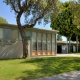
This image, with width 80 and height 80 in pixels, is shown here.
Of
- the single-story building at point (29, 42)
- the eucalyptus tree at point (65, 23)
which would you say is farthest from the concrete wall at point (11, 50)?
the eucalyptus tree at point (65, 23)

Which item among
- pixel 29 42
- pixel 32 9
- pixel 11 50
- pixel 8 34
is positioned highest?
pixel 32 9

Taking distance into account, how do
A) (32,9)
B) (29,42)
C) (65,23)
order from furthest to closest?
1. (65,23)
2. (29,42)
3. (32,9)

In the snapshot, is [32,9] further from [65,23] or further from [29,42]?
[65,23]

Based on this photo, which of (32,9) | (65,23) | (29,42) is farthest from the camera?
(65,23)

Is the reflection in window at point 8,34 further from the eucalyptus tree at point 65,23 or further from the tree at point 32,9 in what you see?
the eucalyptus tree at point 65,23

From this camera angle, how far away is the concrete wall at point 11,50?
2262cm

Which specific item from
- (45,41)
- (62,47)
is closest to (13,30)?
(45,41)

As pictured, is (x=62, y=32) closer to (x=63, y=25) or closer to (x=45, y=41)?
(x=63, y=25)

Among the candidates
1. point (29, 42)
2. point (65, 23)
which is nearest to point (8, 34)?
point (29, 42)

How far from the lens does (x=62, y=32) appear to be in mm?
46188

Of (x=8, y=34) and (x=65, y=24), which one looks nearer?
(x=8, y=34)

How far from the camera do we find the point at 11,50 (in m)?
23.5

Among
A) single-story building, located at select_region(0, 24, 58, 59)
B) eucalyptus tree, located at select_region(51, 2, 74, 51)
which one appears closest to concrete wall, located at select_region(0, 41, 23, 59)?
single-story building, located at select_region(0, 24, 58, 59)

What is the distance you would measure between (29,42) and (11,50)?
3113mm
